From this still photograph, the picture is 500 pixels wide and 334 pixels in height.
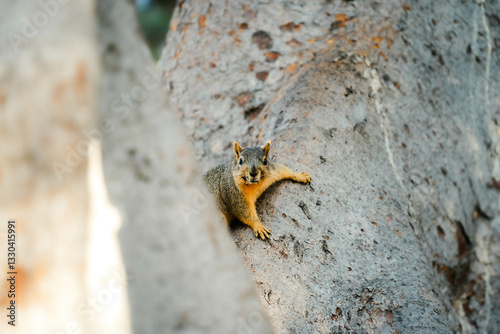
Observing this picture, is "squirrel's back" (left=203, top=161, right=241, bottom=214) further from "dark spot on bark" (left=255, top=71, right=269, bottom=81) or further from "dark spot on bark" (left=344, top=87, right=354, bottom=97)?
"dark spot on bark" (left=344, top=87, right=354, bottom=97)

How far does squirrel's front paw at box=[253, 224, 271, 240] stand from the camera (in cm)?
272

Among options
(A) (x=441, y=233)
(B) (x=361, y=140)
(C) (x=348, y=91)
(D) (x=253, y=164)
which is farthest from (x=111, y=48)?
(A) (x=441, y=233)

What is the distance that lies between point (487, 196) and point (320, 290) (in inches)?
112

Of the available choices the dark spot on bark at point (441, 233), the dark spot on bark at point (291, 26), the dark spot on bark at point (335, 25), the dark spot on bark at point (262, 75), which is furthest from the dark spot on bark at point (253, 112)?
the dark spot on bark at point (441, 233)

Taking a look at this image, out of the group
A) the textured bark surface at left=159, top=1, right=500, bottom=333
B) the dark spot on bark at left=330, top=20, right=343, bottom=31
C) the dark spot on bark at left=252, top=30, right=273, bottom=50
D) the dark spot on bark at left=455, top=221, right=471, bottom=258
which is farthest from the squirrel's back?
the dark spot on bark at left=455, top=221, right=471, bottom=258

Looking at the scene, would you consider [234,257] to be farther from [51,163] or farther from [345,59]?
[345,59]

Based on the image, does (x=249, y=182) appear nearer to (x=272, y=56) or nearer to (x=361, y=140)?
(x=361, y=140)

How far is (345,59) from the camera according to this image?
360cm

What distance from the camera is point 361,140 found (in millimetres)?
3252

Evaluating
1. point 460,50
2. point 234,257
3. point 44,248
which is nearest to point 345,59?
point 460,50

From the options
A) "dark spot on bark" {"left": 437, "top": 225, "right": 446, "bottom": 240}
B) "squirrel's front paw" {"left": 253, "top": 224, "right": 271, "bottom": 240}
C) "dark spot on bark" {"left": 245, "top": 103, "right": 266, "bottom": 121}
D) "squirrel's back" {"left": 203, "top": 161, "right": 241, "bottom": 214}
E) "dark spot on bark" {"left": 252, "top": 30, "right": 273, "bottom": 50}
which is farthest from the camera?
"dark spot on bark" {"left": 252, "top": 30, "right": 273, "bottom": 50}

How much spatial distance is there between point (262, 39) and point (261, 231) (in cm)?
209

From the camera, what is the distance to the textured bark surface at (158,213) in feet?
3.78

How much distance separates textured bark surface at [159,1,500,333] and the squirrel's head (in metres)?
0.19
